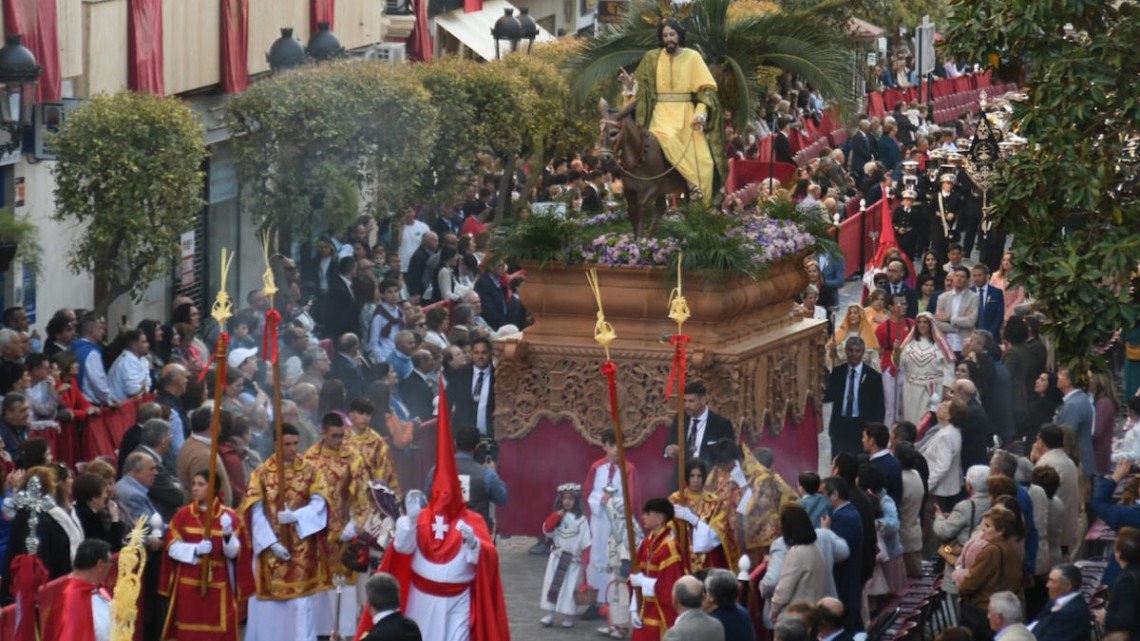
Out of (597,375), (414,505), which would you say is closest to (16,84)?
(597,375)

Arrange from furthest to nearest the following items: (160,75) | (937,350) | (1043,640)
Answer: (160,75)
(937,350)
(1043,640)

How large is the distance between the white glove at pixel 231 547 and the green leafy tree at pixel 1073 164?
5045 mm

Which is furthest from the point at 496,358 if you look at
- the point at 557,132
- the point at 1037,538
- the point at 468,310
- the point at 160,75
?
the point at 557,132

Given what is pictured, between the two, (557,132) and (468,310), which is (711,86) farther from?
(557,132)

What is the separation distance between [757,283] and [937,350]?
82.7 inches

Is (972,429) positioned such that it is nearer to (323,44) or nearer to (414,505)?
(414,505)

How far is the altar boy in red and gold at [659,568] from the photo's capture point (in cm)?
1634

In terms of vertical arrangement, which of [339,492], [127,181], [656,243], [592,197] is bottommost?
[339,492]

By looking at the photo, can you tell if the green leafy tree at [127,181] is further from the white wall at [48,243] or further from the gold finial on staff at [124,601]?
the gold finial on staff at [124,601]

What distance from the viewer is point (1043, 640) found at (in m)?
15.1

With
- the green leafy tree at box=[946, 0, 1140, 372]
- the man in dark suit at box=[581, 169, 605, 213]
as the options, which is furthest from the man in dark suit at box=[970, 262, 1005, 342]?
the green leafy tree at box=[946, 0, 1140, 372]

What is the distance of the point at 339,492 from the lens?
17.2 meters

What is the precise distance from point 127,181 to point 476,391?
11.8ft

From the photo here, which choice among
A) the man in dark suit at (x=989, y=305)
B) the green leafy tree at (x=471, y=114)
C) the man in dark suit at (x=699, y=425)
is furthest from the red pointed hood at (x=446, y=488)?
the green leafy tree at (x=471, y=114)
